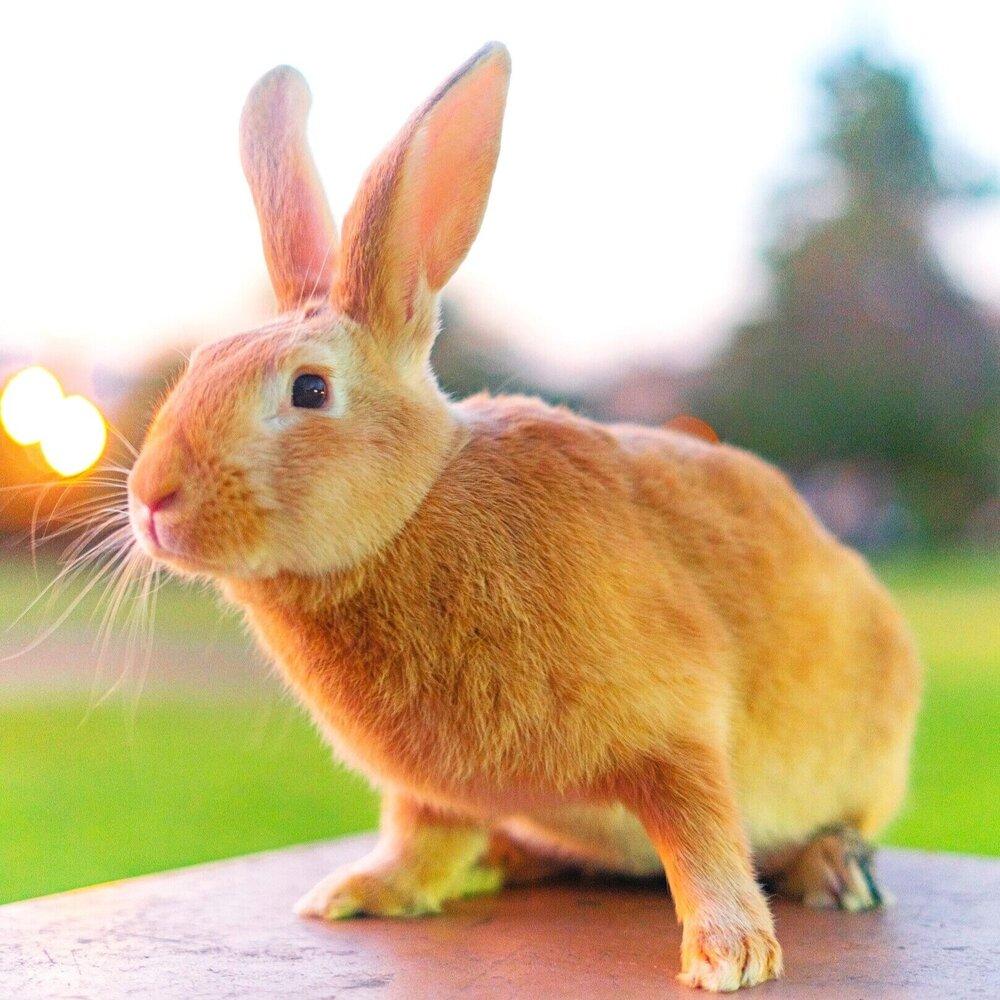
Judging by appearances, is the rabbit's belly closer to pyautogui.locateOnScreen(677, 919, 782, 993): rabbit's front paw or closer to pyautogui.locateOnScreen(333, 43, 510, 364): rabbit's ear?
pyautogui.locateOnScreen(677, 919, 782, 993): rabbit's front paw

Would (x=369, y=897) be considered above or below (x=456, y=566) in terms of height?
below

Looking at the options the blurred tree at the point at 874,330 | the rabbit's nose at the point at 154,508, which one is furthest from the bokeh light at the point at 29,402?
the blurred tree at the point at 874,330

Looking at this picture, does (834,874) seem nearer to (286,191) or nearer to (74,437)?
(286,191)

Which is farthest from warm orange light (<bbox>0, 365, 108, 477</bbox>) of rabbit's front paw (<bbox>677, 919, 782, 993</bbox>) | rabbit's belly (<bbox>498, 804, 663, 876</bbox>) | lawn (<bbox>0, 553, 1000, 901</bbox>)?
rabbit's front paw (<bbox>677, 919, 782, 993</bbox>)

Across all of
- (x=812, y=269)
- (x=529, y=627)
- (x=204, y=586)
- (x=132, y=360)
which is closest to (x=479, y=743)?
(x=529, y=627)

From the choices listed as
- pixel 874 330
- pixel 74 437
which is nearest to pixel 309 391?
pixel 74 437

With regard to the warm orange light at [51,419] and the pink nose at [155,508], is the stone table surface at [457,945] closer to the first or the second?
the pink nose at [155,508]

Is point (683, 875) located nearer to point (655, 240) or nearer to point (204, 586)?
point (204, 586)
